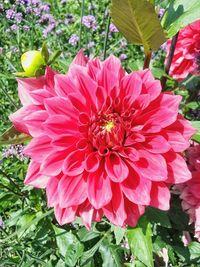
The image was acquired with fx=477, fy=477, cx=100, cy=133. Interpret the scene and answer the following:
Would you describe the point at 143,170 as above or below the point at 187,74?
above

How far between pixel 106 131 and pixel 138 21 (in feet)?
0.67

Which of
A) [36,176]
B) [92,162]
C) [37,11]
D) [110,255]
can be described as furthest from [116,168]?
[37,11]

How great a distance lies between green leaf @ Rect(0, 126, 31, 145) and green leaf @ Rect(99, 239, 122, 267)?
1.55ft

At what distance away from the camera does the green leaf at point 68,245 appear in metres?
1.24

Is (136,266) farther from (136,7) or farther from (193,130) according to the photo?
(136,7)

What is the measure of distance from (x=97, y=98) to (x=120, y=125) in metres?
0.07

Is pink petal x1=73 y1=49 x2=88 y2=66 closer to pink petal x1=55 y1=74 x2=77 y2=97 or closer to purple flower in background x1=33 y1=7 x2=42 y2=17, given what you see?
pink petal x1=55 y1=74 x2=77 y2=97

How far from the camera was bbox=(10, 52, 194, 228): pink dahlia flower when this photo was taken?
83 centimetres

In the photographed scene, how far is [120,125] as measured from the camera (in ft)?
2.86

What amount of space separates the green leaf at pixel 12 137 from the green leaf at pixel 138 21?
269 millimetres

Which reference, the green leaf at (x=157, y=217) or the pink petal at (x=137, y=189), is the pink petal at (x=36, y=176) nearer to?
the pink petal at (x=137, y=189)

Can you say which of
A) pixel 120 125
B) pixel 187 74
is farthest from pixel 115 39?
pixel 120 125

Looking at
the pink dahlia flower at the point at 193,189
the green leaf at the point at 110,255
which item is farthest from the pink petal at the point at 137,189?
the green leaf at the point at 110,255

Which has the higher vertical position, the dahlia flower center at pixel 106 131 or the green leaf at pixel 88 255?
the dahlia flower center at pixel 106 131
